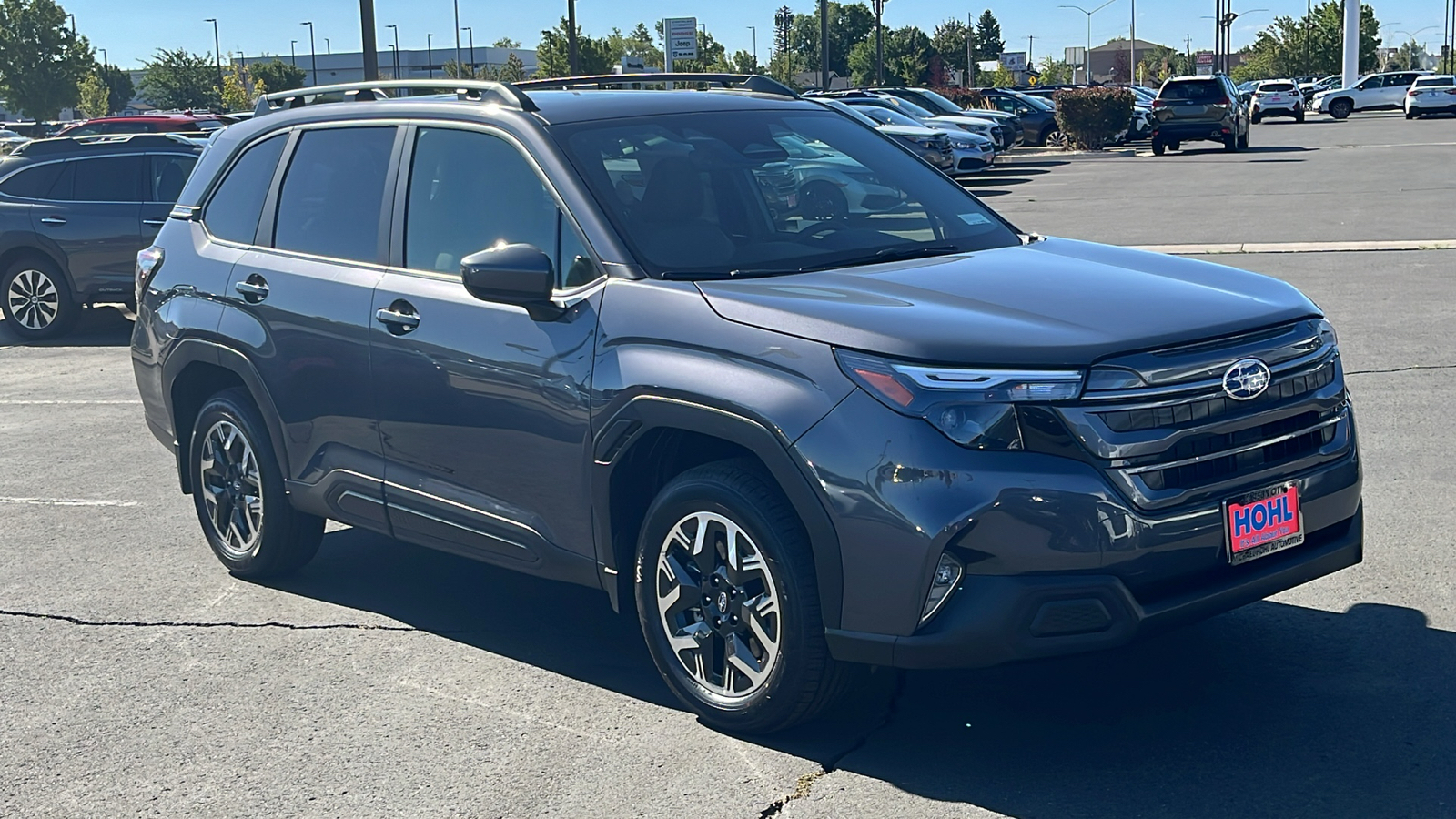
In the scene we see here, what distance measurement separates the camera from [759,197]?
530 centimetres

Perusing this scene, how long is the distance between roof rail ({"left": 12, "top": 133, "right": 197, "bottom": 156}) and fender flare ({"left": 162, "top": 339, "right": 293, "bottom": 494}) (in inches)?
358

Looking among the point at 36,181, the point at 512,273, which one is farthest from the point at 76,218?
the point at 512,273

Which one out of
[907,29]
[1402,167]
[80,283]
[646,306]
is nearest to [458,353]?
Answer: [646,306]

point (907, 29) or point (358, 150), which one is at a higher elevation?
point (907, 29)

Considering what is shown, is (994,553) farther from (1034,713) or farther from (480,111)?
(480,111)

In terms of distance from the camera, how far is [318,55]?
168750mm

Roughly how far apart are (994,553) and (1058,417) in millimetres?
366

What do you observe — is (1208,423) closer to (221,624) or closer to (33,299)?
(221,624)

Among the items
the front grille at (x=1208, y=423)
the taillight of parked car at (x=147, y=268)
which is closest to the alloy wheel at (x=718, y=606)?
→ the front grille at (x=1208, y=423)

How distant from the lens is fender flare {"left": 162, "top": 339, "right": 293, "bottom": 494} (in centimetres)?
609

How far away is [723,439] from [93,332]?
1272 cm

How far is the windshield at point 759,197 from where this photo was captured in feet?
16.2

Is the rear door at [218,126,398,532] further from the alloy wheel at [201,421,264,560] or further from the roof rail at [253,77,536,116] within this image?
the alloy wheel at [201,421,264,560]

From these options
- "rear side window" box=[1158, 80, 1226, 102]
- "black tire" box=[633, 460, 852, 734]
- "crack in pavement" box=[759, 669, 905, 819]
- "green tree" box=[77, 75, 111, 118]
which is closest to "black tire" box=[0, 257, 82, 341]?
"black tire" box=[633, 460, 852, 734]
